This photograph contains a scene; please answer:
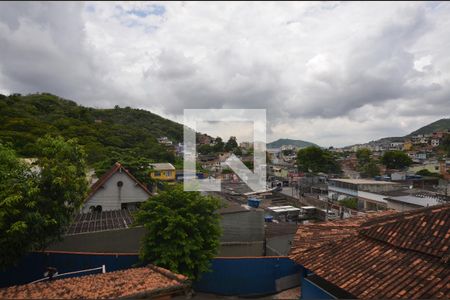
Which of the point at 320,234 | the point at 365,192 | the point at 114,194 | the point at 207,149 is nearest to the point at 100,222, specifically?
the point at 114,194

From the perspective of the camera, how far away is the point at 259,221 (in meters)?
12.0

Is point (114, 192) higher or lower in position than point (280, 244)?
higher

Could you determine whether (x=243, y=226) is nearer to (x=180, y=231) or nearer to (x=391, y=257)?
(x=180, y=231)

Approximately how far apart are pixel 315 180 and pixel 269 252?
81.1ft

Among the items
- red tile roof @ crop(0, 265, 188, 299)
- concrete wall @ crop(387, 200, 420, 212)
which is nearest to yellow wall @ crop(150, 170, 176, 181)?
concrete wall @ crop(387, 200, 420, 212)

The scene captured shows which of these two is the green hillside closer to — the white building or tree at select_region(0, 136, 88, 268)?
the white building

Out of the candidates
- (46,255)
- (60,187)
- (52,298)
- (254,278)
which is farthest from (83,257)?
(254,278)

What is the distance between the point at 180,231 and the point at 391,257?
15.2 ft

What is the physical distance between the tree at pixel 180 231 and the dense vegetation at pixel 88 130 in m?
4.82

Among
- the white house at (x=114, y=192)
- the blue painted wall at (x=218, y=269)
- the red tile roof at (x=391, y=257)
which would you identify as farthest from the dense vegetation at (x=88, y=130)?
the red tile roof at (x=391, y=257)

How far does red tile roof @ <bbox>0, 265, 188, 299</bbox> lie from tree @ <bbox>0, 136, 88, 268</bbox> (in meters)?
1.26

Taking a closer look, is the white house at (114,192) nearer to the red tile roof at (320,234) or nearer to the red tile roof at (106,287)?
the red tile roof at (106,287)

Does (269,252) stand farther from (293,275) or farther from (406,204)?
(406,204)

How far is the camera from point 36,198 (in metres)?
6.76
